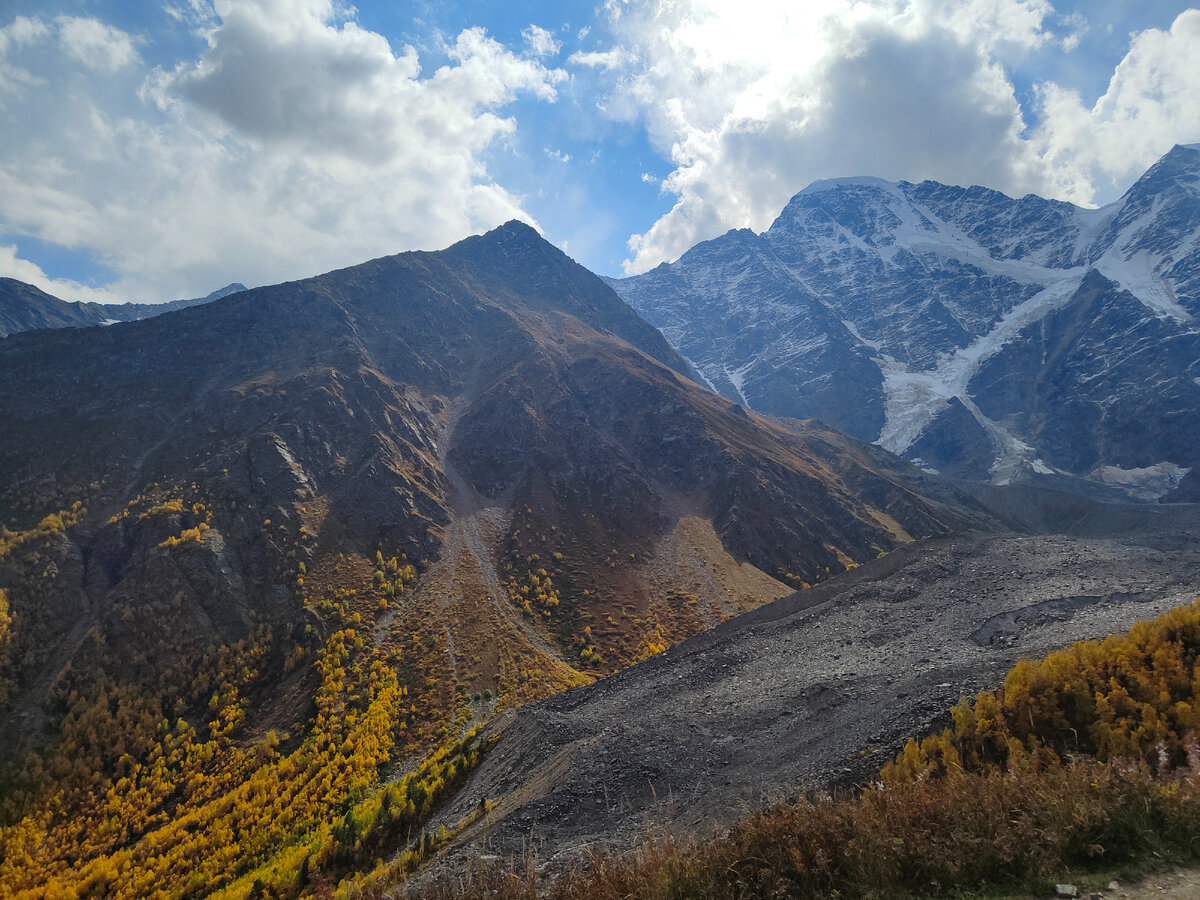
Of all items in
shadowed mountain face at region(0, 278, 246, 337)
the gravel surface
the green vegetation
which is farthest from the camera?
shadowed mountain face at region(0, 278, 246, 337)

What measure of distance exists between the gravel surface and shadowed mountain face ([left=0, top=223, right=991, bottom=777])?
18525mm

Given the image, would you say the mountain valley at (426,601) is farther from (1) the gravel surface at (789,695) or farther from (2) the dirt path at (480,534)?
(2) the dirt path at (480,534)

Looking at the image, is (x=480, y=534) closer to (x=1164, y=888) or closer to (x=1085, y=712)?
(x=1085, y=712)

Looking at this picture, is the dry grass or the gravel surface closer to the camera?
the dry grass

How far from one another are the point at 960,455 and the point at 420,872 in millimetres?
216397

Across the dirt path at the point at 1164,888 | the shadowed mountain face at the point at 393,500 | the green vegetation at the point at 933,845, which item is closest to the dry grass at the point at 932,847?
the green vegetation at the point at 933,845

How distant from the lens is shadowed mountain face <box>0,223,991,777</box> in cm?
4697

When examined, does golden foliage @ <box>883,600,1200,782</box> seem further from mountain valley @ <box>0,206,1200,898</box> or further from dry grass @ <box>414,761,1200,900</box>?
dry grass @ <box>414,761,1200,900</box>

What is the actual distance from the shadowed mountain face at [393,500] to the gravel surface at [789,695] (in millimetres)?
18525

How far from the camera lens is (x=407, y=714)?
41.7m

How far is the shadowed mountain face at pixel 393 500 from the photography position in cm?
4697

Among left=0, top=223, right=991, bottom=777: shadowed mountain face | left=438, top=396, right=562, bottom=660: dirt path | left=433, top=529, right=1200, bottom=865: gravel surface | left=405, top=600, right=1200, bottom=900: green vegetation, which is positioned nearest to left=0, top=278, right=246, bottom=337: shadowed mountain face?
left=0, top=223, right=991, bottom=777: shadowed mountain face

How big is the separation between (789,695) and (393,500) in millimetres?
57768

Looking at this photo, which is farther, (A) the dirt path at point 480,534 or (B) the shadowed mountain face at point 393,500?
(A) the dirt path at point 480,534
